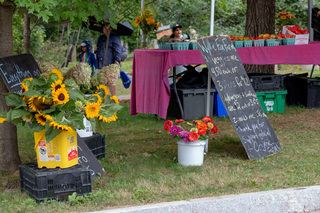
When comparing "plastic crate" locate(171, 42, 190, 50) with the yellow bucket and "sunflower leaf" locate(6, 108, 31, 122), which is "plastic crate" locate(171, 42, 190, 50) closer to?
the yellow bucket

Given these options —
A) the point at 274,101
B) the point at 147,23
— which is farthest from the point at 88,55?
the point at 274,101

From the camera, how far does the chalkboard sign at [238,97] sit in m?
5.57

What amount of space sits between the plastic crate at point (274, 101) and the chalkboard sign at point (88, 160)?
475cm

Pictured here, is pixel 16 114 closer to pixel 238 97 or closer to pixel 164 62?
pixel 238 97

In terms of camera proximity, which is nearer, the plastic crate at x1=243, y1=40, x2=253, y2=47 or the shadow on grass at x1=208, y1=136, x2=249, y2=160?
the shadow on grass at x1=208, y1=136, x2=249, y2=160

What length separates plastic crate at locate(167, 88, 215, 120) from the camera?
8359 millimetres

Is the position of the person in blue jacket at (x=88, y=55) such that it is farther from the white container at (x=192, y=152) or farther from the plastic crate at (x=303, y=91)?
the white container at (x=192, y=152)

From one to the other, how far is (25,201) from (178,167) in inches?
73.1

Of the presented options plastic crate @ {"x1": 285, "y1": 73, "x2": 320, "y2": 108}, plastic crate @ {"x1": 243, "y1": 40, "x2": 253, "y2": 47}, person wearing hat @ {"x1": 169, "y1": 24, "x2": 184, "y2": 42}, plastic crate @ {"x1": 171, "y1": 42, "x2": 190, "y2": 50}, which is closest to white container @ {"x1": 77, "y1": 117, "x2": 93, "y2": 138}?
plastic crate @ {"x1": 171, "y1": 42, "x2": 190, "y2": 50}

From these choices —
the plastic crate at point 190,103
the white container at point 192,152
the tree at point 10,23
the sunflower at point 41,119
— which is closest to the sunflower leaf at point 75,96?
the sunflower at point 41,119

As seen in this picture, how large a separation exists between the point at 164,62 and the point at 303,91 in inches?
142

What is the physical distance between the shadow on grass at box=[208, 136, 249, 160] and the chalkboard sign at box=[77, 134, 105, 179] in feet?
5.43

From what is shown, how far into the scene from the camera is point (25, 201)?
163 inches

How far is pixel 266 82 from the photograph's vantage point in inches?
352
